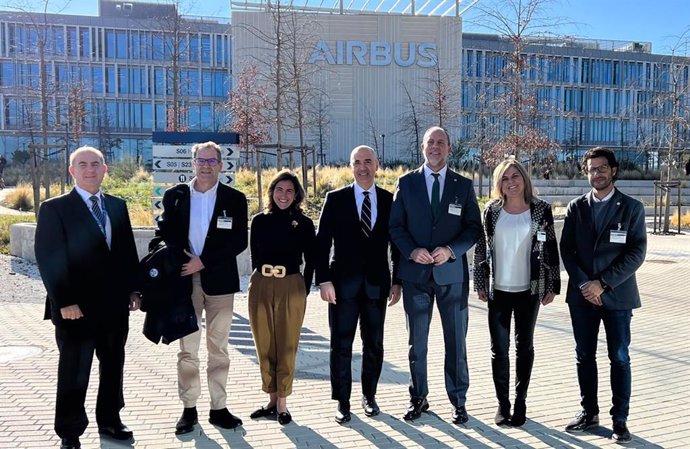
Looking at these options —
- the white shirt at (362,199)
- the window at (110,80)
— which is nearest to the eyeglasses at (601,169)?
the white shirt at (362,199)

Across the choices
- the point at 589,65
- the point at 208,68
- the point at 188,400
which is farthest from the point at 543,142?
the point at 589,65

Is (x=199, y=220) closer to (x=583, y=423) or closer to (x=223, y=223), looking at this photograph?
(x=223, y=223)

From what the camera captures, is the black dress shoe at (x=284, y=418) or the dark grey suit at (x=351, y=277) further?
the dark grey suit at (x=351, y=277)

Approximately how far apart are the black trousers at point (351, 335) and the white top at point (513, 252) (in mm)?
958

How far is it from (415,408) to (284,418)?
103 cm

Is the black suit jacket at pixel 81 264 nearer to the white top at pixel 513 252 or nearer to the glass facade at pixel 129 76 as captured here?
the white top at pixel 513 252

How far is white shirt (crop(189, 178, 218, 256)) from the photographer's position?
4.58 metres

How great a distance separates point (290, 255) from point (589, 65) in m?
69.5

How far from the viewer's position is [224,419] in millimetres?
4551

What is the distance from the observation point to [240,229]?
464 centimetres


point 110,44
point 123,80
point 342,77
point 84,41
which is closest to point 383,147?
point 342,77

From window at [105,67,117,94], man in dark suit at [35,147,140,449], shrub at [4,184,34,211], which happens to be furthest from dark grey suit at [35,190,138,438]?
window at [105,67,117,94]

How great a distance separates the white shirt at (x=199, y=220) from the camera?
15.0 feet

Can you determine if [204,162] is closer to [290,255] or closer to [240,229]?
[240,229]
